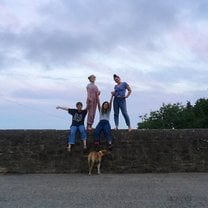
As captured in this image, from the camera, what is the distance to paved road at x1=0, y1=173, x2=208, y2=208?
10688mm

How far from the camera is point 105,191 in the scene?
12.3 meters

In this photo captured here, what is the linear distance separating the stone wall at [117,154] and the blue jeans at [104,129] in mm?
322

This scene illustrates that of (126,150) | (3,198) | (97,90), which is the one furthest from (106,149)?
(3,198)

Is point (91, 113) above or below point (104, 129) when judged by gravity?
above

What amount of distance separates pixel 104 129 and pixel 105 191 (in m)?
4.17

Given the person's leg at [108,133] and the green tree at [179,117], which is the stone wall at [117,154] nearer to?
the person's leg at [108,133]

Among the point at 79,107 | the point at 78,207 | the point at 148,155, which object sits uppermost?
the point at 79,107

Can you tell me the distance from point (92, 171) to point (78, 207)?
235 inches

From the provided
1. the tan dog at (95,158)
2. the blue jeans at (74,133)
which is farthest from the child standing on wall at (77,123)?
the tan dog at (95,158)

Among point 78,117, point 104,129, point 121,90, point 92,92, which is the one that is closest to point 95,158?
point 104,129

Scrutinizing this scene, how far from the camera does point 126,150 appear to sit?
54.0 ft

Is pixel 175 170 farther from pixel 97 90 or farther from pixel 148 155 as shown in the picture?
pixel 97 90

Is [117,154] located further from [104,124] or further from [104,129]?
[104,124]

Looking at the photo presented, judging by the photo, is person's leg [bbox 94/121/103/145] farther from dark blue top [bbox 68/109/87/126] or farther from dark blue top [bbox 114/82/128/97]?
dark blue top [bbox 114/82/128/97]
